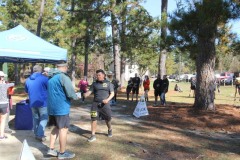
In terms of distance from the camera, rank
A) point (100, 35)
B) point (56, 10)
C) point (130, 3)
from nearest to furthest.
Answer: point (130, 3) < point (100, 35) < point (56, 10)

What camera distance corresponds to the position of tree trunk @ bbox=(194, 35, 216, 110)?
11352 millimetres

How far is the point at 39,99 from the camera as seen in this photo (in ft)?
24.2

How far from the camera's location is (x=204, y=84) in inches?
448

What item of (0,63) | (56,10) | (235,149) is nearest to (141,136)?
(235,149)

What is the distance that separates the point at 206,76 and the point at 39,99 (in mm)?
6172

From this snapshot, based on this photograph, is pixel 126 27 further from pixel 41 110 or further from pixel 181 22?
pixel 41 110

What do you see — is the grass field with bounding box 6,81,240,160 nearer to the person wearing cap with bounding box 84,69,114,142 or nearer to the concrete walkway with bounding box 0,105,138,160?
the concrete walkway with bounding box 0,105,138,160

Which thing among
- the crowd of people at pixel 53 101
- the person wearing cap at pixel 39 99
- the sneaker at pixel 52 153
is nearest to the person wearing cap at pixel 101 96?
the crowd of people at pixel 53 101

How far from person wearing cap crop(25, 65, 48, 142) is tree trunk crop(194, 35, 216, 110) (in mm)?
5907

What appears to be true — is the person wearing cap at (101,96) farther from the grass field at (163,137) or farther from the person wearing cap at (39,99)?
the person wearing cap at (39,99)

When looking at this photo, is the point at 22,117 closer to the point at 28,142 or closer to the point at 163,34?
the point at 28,142

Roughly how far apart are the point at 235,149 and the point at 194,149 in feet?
3.25

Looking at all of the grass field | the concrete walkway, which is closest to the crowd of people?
the concrete walkway

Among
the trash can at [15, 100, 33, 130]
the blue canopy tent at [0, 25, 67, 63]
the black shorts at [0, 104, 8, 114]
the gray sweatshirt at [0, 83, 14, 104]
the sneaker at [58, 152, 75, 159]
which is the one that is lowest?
the sneaker at [58, 152, 75, 159]
